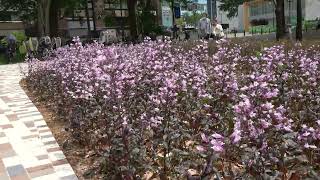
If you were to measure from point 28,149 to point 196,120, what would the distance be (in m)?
2.40

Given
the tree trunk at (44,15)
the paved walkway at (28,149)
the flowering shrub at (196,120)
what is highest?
the tree trunk at (44,15)

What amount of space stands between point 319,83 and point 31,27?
59.4 metres

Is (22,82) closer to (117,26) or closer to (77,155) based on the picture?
(77,155)

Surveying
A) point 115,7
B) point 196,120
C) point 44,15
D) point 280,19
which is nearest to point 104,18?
point 115,7

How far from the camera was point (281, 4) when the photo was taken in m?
29.8

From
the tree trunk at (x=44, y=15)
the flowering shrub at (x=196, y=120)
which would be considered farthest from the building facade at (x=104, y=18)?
the flowering shrub at (x=196, y=120)

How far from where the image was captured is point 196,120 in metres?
6.04

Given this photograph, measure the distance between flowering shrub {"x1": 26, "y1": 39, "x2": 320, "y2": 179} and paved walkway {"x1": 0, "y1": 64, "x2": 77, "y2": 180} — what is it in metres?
0.46

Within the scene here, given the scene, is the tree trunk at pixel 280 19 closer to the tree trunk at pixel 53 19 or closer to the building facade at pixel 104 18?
the building facade at pixel 104 18

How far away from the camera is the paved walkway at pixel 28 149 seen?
585cm

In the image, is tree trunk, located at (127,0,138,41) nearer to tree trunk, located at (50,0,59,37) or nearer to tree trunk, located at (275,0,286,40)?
tree trunk, located at (50,0,59,37)

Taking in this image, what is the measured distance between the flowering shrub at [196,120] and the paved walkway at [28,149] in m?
0.46

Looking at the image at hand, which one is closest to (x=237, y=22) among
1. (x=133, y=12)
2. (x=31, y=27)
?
(x=31, y=27)

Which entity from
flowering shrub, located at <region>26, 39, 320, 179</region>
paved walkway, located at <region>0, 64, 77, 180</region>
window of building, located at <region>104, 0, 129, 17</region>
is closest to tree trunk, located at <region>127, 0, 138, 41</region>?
window of building, located at <region>104, 0, 129, 17</region>
